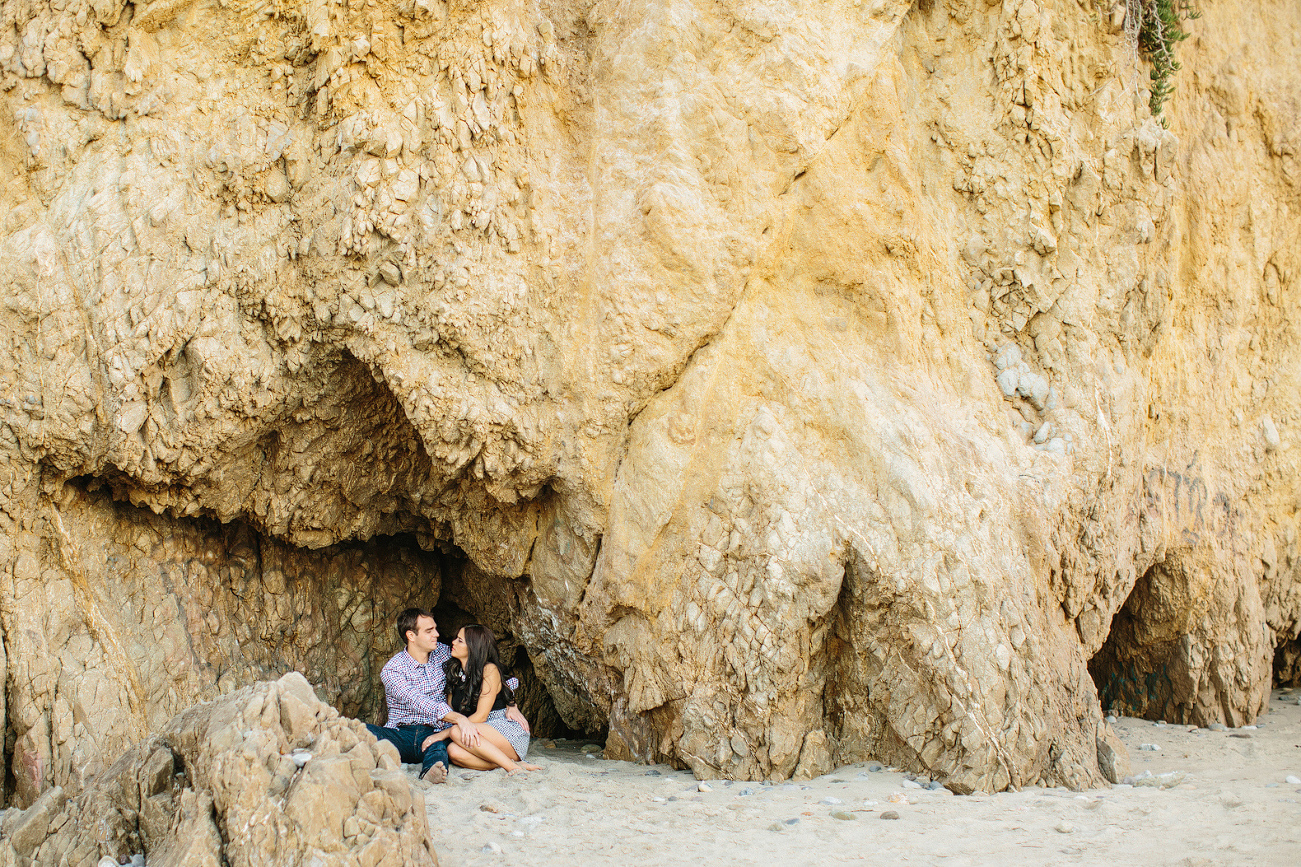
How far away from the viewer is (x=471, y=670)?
530 cm

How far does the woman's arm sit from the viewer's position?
513 cm

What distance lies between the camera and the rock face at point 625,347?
4.59 metres

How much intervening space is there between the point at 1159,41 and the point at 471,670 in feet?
19.0

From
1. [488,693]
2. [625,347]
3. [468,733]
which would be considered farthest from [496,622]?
[625,347]

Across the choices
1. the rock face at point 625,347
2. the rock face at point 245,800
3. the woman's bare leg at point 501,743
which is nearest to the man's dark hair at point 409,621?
the rock face at point 625,347

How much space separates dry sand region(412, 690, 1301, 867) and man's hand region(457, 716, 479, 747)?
174mm

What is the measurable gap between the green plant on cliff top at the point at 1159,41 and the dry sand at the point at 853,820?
4045 millimetres

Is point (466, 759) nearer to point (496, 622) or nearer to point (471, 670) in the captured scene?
point (471, 670)

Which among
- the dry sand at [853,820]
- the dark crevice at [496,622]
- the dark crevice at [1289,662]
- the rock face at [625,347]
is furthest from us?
the dark crevice at [1289,662]

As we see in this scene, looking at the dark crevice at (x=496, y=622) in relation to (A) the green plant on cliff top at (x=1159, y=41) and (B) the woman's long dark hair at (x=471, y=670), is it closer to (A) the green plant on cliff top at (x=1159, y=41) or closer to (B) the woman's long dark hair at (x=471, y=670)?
(B) the woman's long dark hair at (x=471, y=670)

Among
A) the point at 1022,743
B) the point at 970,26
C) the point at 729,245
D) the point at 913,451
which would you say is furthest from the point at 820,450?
the point at 970,26

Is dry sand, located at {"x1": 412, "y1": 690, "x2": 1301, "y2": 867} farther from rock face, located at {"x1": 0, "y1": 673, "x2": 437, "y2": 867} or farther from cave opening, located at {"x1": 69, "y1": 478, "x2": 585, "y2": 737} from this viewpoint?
cave opening, located at {"x1": 69, "y1": 478, "x2": 585, "y2": 737}

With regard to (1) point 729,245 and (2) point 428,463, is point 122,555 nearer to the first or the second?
(2) point 428,463

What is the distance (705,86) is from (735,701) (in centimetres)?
329
